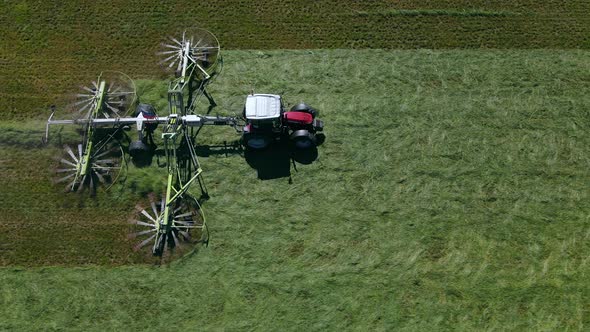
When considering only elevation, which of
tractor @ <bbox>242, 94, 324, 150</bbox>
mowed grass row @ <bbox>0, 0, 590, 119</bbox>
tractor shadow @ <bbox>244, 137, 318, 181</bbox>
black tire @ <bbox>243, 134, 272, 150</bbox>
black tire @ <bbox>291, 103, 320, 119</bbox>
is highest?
mowed grass row @ <bbox>0, 0, 590, 119</bbox>

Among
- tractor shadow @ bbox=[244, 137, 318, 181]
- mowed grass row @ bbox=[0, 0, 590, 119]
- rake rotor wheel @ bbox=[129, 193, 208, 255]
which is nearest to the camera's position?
rake rotor wheel @ bbox=[129, 193, 208, 255]

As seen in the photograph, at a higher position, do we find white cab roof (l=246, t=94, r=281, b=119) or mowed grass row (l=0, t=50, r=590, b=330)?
white cab roof (l=246, t=94, r=281, b=119)

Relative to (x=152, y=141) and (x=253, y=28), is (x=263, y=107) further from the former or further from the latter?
(x=253, y=28)

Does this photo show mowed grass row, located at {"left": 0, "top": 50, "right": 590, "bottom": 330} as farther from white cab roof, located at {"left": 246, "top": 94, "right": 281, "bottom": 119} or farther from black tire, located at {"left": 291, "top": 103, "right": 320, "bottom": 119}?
white cab roof, located at {"left": 246, "top": 94, "right": 281, "bottom": 119}

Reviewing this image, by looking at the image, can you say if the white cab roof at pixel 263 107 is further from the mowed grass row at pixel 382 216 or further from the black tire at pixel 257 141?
the mowed grass row at pixel 382 216

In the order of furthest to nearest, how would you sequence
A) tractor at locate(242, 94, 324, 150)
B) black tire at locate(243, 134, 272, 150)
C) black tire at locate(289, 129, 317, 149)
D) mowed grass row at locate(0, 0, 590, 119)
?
mowed grass row at locate(0, 0, 590, 119), black tire at locate(243, 134, 272, 150), black tire at locate(289, 129, 317, 149), tractor at locate(242, 94, 324, 150)

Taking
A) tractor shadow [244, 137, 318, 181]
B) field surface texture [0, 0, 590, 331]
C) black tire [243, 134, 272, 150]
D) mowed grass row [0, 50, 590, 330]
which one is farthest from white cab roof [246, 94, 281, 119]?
mowed grass row [0, 50, 590, 330]

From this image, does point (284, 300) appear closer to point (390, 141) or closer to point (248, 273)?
point (248, 273)
